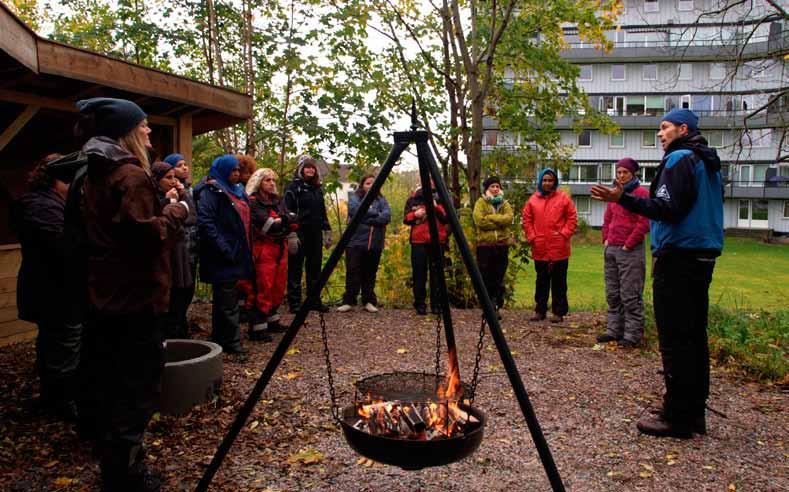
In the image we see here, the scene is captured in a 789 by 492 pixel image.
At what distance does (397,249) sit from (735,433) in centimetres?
619

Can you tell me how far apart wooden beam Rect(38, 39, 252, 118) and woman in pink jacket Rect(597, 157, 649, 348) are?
4435 millimetres

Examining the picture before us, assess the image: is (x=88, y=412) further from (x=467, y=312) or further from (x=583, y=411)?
(x=467, y=312)

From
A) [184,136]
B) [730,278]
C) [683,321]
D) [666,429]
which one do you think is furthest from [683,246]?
[730,278]

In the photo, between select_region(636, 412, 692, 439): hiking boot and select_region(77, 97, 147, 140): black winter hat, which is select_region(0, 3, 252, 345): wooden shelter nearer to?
select_region(77, 97, 147, 140): black winter hat

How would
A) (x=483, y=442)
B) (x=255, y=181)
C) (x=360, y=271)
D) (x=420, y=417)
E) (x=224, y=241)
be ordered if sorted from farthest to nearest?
(x=360, y=271) < (x=255, y=181) < (x=224, y=241) < (x=483, y=442) < (x=420, y=417)

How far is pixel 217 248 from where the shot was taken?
5.54 m

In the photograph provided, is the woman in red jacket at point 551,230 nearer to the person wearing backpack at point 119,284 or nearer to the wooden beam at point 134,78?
the wooden beam at point 134,78

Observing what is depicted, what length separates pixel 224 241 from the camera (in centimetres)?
557

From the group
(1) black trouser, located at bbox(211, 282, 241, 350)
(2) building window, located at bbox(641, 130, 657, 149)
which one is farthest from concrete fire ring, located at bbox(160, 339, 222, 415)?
(2) building window, located at bbox(641, 130, 657, 149)

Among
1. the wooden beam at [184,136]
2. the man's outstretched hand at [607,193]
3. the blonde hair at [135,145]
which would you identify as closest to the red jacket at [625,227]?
the man's outstretched hand at [607,193]

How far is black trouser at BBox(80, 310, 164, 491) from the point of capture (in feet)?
9.30

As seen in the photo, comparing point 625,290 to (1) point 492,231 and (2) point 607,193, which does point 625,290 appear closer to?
(1) point 492,231

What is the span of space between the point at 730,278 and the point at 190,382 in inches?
765

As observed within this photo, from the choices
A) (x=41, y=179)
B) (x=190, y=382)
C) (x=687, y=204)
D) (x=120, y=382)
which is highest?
(x=41, y=179)
